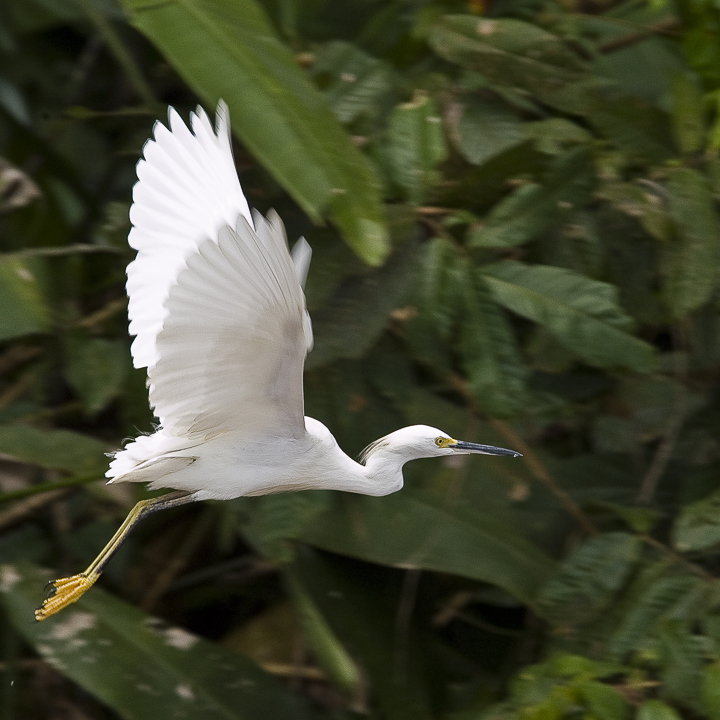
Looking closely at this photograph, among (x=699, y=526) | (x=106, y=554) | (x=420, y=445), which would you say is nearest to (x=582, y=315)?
(x=420, y=445)

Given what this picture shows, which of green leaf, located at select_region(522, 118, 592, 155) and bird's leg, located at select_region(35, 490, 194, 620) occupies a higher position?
green leaf, located at select_region(522, 118, 592, 155)

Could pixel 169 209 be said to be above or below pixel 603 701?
above

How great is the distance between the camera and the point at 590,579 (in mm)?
2332

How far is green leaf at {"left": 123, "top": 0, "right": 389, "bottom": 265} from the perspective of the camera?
185 centimetres

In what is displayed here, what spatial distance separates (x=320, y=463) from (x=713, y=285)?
98 cm

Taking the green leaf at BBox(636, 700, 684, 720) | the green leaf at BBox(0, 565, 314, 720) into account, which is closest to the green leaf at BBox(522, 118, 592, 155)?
the green leaf at BBox(636, 700, 684, 720)

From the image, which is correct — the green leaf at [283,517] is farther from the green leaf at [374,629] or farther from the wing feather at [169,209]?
the wing feather at [169,209]

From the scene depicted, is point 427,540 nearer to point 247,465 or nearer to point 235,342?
point 247,465

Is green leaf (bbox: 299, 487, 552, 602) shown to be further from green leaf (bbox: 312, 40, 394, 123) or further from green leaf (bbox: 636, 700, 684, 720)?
green leaf (bbox: 312, 40, 394, 123)

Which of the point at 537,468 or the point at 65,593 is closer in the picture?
the point at 65,593

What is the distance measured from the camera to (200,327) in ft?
4.97

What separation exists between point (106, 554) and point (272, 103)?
96 cm

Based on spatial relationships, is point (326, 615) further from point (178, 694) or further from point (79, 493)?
point (79, 493)

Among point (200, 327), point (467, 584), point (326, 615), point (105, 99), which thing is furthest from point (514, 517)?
point (105, 99)
